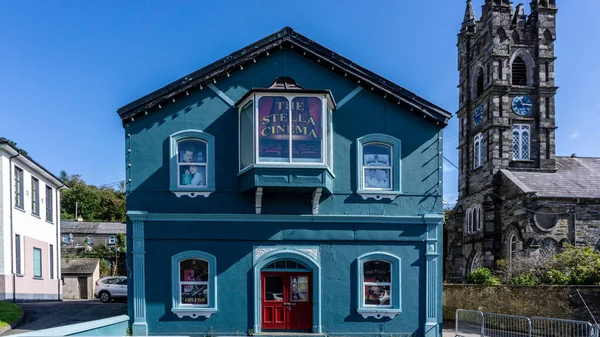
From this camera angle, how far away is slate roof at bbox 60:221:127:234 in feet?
161

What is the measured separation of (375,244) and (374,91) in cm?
497

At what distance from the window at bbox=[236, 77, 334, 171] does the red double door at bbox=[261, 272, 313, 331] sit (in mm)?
3656

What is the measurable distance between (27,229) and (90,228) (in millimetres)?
26458

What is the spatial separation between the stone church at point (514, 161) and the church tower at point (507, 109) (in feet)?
0.23

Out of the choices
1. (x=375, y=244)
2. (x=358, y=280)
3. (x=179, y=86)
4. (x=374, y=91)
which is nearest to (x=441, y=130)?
(x=374, y=91)

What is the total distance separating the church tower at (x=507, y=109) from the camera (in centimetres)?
3550

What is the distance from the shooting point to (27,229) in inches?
964

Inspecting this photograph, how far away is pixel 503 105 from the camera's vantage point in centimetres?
3616

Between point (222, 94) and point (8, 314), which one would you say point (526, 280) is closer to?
point (222, 94)

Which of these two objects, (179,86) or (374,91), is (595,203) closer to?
(374,91)

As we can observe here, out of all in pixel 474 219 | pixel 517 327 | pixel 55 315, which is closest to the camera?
pixel 517 327

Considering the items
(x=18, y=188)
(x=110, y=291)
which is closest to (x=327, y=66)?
(x=18, y=188)

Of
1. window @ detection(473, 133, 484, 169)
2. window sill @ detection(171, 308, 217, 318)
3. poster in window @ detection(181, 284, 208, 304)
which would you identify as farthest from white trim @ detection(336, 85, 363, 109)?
window @ detection(473, 133, 484, 169)

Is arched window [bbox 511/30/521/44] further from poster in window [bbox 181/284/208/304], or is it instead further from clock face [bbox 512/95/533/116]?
poster in window [bbox 181/284/208/304]
